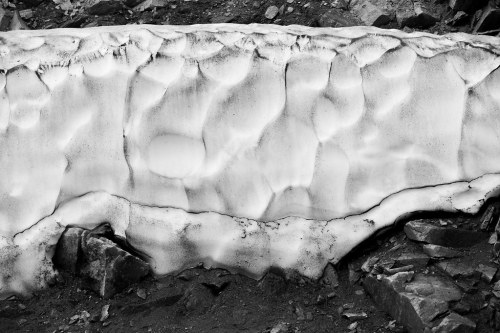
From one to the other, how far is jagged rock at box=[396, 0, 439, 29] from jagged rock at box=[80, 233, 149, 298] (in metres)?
1.20

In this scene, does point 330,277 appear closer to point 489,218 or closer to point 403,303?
point 403,303

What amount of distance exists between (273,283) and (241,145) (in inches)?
13.4

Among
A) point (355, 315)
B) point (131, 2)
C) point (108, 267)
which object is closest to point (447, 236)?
point (355, 315)

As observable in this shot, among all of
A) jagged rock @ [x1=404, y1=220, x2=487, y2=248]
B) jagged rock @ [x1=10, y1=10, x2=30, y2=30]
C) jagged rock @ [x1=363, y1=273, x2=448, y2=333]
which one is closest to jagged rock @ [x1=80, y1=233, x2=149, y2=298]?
jagged rock @ [x1=363, y1=273, x2=448, y2=333]

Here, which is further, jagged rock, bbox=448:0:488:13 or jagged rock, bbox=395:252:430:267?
jagged rock, bbox=448:0:488:13

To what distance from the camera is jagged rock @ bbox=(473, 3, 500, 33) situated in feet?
8.54

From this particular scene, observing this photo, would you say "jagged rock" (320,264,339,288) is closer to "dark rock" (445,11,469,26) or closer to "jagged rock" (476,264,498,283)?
"jagged rock" (476,264,498,283)

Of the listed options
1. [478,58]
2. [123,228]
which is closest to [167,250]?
[123,228]

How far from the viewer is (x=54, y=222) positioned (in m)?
2.12

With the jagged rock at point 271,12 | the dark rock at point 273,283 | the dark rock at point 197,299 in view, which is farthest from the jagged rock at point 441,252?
the jagged rock at point 271,12

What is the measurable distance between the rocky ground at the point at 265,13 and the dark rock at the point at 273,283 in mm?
1046

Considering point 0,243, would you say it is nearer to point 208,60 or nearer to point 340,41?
point 208,60

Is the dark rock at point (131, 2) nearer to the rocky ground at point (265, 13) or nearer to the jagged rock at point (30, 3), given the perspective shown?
the rocky ground at point (265, 13)

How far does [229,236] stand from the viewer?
82.1 inches
